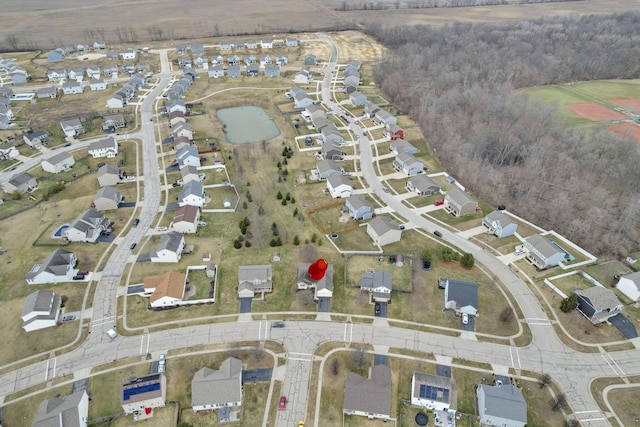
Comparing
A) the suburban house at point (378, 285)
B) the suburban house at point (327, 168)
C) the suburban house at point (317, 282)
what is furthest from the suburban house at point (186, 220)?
the suburban house at point (378, 285)

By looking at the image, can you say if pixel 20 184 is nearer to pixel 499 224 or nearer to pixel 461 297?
pixel 461 297

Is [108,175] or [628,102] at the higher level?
[108,175]

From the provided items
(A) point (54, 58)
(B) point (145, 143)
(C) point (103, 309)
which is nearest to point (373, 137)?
(B) point (145, 143)

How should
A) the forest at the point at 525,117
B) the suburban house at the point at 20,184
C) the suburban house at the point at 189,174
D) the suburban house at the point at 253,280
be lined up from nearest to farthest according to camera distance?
the suburban house at the point at 253,280 → the forest at the point at 525,117 → the suburban house at the point at 20,184 → the suburban house at the point at 189,174

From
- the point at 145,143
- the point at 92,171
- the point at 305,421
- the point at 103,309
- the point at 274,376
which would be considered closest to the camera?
the point at 305,421

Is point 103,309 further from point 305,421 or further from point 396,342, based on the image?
point 396,342

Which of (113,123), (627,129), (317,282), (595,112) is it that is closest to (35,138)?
(113,123)

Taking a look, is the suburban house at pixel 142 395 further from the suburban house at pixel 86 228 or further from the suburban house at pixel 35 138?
the suburban house at pixel 35 138
